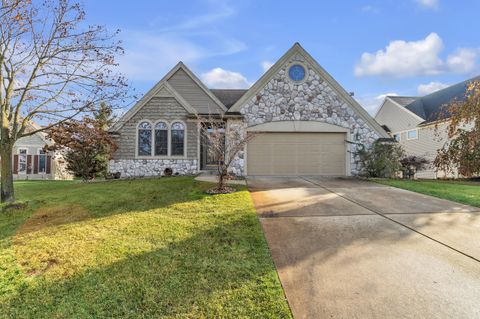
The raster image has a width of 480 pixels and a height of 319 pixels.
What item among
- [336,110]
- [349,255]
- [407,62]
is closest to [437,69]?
[407,62]

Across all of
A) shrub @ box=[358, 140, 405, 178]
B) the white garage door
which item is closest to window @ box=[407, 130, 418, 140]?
shrub @ box=[358, 140, 405, 178]

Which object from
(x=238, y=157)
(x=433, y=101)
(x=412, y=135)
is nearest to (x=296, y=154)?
(x=238, y=157)

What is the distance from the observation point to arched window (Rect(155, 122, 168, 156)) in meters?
14.6

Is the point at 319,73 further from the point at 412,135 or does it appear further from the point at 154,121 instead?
the point at 412,135

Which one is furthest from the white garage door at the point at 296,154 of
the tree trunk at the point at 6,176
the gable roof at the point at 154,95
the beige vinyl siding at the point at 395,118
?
the beige vinyl siding at the point at 395,118

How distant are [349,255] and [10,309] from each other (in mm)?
4587

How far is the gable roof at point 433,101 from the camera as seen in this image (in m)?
18.9

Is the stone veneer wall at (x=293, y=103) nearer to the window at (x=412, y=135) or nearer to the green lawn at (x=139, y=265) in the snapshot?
the green lawn at (x=139, y=265)

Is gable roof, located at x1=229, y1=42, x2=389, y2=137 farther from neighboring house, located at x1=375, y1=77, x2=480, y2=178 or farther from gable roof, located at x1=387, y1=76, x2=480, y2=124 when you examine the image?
gable roof, located at x1=387, y1=76, x2=480, y2=124

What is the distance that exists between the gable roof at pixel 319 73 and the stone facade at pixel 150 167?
3.97 meters

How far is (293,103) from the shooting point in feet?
46.0

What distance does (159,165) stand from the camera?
14.5 m

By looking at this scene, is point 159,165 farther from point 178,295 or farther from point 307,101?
point 178,295

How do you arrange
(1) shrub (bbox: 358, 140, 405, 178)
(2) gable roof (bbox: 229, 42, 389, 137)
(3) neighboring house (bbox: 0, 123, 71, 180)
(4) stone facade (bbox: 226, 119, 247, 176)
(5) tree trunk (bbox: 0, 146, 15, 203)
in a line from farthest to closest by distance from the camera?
(3) neighboring house (bbox: 0, 123, 71, 180)
(4) stone facade (bbox: 226, 119, 247, 176)
(2) gable roof (bbox: 229, 42, 389, 137)
(1) shrub (bbox: 358, 140, 405, 178)
(5) tree trunk (bbox: 0, 146, 15, 203)
